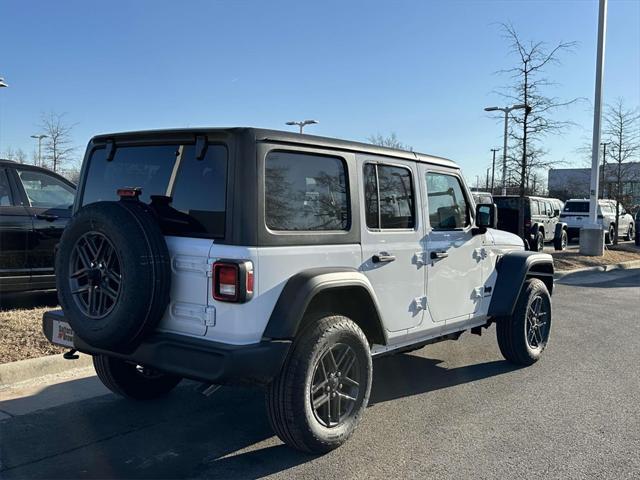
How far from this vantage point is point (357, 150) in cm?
414

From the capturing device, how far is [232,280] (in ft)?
10.7

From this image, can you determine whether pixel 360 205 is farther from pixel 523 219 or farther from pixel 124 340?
pixel 523 219

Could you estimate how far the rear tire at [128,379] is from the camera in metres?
4.51

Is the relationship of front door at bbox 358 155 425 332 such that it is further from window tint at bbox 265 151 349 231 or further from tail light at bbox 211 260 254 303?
tail light at bbox 211 260 254 303

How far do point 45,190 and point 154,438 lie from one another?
4336 mm

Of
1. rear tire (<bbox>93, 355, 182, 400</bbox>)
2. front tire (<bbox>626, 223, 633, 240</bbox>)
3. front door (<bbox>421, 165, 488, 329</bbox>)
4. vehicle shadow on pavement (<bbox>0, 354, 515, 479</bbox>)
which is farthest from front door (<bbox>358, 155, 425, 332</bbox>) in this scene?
front tire (<bbox>626, 223, 633, 240</bbox>)

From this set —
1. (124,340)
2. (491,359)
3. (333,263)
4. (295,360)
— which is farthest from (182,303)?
(491,359)

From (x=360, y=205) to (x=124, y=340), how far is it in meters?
1.78

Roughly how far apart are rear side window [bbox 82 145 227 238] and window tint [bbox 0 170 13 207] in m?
3.35

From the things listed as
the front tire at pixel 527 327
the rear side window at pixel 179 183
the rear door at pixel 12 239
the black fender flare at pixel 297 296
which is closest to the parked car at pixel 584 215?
the front tire at pixel 527 327

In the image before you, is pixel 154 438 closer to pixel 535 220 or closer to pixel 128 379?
pixel 128 379

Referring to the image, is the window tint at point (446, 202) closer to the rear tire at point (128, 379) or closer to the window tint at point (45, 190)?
the rear tire at point (128, 379)

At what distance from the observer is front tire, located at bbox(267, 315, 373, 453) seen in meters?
3.50

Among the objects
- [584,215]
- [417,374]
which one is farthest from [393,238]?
[584,215]
